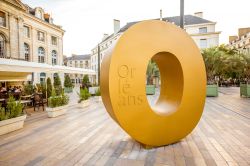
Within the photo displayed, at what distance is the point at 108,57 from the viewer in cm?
429

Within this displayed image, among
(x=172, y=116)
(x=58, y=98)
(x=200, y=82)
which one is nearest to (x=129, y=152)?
(x=172, y=116)

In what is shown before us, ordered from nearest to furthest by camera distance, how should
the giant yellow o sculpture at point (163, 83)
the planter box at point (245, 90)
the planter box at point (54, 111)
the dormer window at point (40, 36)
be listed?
1. the giant yellow o sculpture at point (163, 83)
2. the planter box at point (54, 111)
3. the planter box at point (245, 90)
4. the dormer window at point (40, 36)

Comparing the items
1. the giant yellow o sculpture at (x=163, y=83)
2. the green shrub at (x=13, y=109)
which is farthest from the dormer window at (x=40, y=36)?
the giant yellow o sculpture at (x=163, y=83)

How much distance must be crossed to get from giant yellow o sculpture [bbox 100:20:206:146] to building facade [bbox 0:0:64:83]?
2622 cm

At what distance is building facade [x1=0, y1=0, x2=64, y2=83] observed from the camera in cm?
2545

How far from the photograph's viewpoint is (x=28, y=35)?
3134cm

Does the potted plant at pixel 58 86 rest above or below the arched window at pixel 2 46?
below

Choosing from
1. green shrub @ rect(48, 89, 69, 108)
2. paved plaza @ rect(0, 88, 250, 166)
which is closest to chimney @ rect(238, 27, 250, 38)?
paved plaza @ rect(0, 88, 250, 166)

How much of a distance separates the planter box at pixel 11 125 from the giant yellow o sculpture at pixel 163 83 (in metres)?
3.98

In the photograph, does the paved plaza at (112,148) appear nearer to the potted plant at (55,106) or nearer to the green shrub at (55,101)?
the potted plant at (55,106)

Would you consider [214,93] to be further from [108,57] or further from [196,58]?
[108,57]

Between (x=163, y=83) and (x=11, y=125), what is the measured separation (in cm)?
544

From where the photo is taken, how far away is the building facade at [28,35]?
83.5ft

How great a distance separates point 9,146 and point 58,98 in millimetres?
4385
